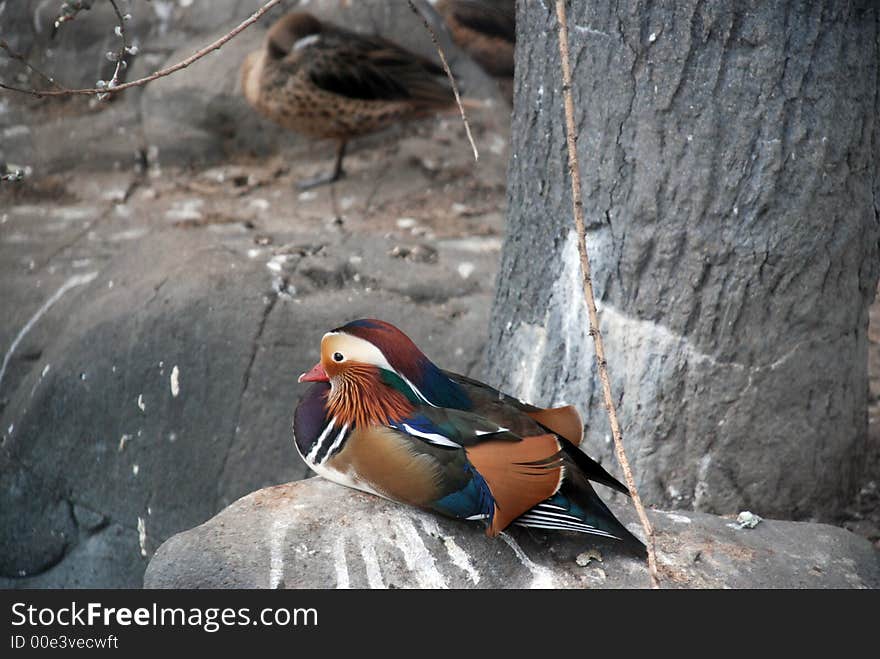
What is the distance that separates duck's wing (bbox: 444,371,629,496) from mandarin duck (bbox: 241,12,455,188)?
2.91 metres

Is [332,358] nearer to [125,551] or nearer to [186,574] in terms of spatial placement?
[186,574]

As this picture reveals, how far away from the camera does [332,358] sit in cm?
228

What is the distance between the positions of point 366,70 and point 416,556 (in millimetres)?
3394

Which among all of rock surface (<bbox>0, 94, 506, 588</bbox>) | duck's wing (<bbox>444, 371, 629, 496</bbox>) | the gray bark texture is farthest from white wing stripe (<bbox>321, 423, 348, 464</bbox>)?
rock surface (<bbox>0, 94, 506, 588</bbox>)

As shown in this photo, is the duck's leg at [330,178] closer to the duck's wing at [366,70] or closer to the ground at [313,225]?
the ground at [313,225]

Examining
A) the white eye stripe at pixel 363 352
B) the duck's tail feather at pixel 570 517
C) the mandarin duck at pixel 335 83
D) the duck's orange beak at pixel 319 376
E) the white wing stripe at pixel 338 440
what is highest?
the mandarin duck at pixel 335 83

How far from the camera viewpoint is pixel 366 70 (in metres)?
5.07

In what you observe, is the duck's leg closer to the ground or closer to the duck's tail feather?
the ground

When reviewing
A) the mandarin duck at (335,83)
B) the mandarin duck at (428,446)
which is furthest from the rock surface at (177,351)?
the mandarin duck at (428,446)

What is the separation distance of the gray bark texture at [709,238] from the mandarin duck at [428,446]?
0.70 metres

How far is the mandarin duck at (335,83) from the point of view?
503cm

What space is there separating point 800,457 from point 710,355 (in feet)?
1.53

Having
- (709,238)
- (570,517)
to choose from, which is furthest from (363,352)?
(709,238)

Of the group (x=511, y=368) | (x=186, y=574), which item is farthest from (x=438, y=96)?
(x=186, y=574)
